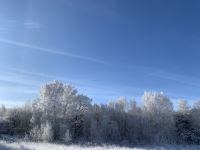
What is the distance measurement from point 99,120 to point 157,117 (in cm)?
1710

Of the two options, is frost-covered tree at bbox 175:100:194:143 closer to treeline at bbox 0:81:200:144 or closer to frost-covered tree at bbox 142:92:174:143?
treeline at bbox 0:81:200:144

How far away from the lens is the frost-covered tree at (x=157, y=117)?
79.4m

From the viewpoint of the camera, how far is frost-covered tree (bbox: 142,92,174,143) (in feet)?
260

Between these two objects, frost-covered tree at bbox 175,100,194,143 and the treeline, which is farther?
frost-covered tree at bbox 175,100,194,143

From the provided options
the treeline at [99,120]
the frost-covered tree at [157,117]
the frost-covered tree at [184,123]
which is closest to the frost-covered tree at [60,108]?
the treeline at [99,120]

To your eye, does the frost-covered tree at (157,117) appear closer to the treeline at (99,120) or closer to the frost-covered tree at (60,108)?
the treeline at (99,120)

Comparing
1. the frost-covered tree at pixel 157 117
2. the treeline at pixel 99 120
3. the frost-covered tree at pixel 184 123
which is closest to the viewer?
A: the treeline at pixel 99 120

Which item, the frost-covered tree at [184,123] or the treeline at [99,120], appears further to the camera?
the frost-covered tree at [184,123]

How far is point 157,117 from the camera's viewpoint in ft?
273

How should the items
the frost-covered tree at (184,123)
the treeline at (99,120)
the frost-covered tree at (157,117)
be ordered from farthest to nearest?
the frost-covered tree at (184,123) < the frost-covered tree at (157,117) < the treeline at (99,120)

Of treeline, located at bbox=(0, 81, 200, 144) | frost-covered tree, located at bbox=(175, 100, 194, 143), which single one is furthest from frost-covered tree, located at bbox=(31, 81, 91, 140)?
frost-covered tree, located at bbox=(175, 100, 194, 143)

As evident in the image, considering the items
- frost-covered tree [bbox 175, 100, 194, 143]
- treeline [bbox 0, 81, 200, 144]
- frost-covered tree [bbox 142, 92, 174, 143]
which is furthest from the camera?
frost-covered tree [bbox 175, 100, 194, 143]

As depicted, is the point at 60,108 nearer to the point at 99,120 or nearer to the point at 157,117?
the point at 99,120

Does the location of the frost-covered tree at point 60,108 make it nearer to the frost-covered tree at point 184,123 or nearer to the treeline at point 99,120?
the treeline at point 99,120
